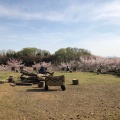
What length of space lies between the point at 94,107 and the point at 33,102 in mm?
3117

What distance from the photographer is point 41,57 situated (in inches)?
2800

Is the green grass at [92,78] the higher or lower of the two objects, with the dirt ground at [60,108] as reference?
higher

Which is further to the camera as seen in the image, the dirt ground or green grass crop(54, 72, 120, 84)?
green grass crop(54, 72, 120, 84)

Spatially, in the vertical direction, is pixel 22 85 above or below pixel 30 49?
below

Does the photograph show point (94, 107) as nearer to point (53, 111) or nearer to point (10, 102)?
point (53, 111)

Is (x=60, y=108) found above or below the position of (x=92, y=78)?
below

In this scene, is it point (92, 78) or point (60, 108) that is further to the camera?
point (92, 78)

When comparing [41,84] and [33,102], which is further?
[41,84]

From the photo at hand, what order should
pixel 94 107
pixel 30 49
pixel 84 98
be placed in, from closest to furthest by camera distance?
pixel 94 107
pixel 84 98
pixel 30 49

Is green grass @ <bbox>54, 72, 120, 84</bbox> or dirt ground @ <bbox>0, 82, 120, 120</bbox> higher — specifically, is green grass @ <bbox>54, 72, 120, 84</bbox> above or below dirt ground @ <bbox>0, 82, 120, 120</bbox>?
above

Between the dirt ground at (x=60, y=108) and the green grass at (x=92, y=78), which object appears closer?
the dirt ground at (x=60, y=108)

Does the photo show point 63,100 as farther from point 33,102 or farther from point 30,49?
point 30,49

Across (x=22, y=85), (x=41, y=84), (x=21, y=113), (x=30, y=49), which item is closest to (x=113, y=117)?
(x=21, y=113)

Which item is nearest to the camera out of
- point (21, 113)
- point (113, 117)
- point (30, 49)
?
point (113, 117)
